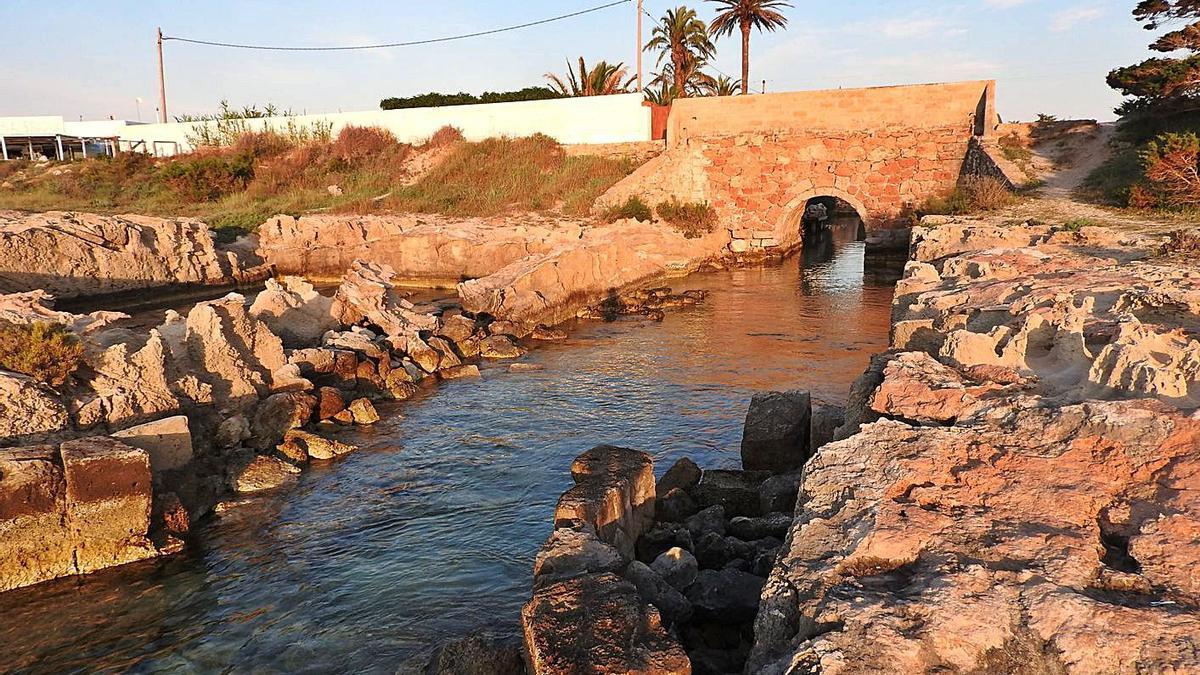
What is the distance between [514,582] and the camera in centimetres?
731

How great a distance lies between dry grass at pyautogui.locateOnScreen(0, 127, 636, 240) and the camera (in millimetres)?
31172

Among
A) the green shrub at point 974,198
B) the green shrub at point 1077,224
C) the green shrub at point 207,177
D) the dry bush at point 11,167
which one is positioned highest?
the dry bush at point 11,167

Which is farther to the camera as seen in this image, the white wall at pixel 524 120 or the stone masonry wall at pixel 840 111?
the white wall at pixel 524 120

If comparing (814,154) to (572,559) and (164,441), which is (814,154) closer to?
(164,441)

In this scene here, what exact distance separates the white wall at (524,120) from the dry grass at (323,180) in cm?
70

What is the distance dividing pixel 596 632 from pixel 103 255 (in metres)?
23.3

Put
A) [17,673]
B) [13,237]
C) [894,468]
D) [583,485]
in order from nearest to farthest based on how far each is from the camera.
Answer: [894,468] < [17,673] < [583,485] < [13,237]

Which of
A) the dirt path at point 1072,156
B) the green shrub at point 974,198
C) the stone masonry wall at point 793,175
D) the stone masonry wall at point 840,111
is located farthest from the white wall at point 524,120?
the dirt path at point 1072,156

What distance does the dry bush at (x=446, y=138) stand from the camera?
122 ft

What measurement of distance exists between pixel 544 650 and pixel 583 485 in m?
2.93

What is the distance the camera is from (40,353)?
374 inches

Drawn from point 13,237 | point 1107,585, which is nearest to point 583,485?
point 1107,585

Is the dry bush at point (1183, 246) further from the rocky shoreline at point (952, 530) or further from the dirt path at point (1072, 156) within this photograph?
the dirt path at point (1072, 156)

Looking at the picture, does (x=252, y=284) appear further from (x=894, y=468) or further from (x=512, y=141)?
(x=894, y=468)
